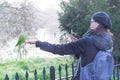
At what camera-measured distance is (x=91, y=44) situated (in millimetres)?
3383

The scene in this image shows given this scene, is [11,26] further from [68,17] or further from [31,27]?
[68,17]

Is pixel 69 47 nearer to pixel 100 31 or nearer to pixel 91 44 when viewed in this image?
pixel 91 44

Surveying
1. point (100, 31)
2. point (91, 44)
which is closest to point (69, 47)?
point (91, 44)

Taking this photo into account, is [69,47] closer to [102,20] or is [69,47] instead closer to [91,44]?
[91,44]

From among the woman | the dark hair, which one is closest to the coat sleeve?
the woman

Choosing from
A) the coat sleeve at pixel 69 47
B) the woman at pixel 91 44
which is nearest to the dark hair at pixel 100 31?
the woman at pixel 91 44

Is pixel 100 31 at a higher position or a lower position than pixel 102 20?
lower

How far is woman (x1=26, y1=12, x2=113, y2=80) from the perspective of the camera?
3.38 meters

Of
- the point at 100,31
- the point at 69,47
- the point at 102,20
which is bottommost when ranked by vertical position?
the point at 69,47

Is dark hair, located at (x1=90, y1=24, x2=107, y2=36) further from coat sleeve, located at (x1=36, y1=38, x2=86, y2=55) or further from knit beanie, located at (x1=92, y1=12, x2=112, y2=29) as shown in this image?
coat sleeve, located at (x1=36, y1=38, x2=86, y2=55)

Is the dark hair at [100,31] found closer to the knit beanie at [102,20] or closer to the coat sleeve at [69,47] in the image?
the knit beanie at [102,20]

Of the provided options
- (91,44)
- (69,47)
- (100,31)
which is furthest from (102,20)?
(69,47)

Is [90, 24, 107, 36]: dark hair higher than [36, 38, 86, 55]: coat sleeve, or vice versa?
[90, 24, 107, 36]: dark hair

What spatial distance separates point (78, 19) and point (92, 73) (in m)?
4.99
